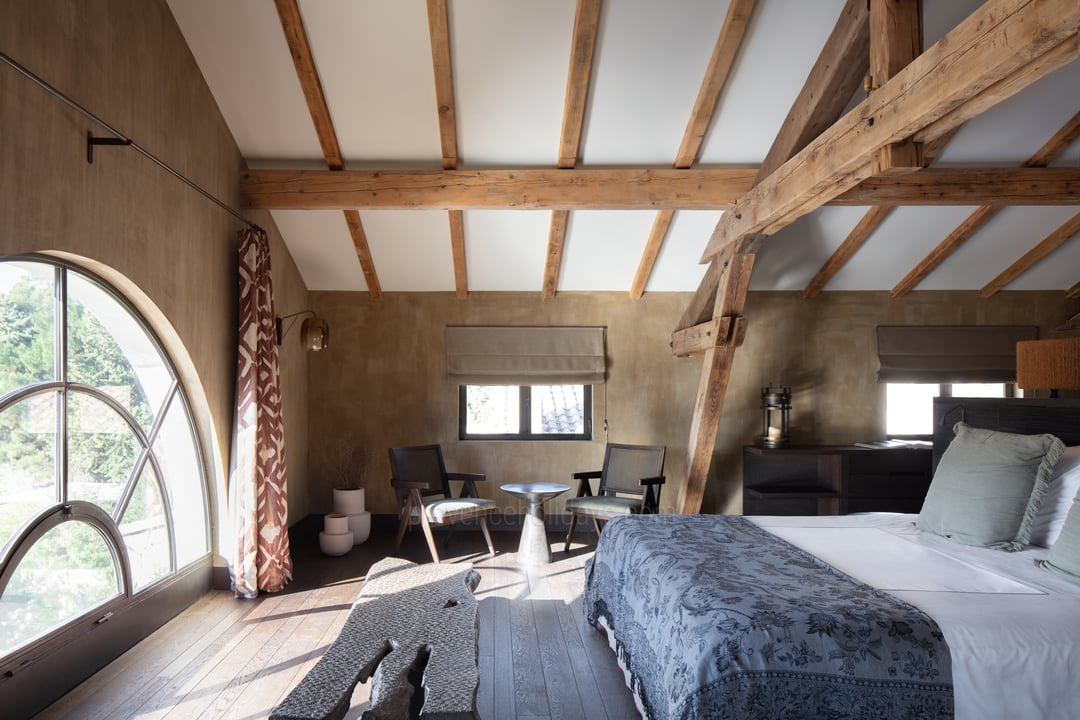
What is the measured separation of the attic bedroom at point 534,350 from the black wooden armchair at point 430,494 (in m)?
0.03

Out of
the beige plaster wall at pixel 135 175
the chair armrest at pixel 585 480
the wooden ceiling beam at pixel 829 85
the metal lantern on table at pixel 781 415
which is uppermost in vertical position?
the wooden ceiling beam at pixel 829 85

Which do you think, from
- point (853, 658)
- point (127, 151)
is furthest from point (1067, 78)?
point (127, 151)

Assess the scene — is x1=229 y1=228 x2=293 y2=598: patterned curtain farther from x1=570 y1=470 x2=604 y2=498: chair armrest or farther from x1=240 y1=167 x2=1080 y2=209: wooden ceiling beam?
x1=570 y1=470 x2=604 y2=498: chair armrest

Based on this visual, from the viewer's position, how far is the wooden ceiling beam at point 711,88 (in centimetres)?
376

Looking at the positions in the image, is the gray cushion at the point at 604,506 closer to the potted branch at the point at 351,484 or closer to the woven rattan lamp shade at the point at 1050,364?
the potted branch at the point at 351,484

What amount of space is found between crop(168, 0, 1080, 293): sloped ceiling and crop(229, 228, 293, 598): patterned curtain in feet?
3.03

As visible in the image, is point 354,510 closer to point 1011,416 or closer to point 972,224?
point 1011,416

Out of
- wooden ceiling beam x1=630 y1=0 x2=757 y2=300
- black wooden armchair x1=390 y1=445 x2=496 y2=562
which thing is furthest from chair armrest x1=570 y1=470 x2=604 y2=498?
wooden ceiling beam x1=630 y1=0 x2=757 y2=300

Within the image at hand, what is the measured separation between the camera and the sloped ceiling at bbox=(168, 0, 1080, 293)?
387 cm

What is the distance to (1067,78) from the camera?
13.6 feet

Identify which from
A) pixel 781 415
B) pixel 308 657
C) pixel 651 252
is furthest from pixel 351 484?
pixel 781 415

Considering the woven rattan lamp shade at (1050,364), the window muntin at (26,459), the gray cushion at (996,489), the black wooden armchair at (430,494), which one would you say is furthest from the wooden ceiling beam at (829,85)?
the window muntin at (26,459)

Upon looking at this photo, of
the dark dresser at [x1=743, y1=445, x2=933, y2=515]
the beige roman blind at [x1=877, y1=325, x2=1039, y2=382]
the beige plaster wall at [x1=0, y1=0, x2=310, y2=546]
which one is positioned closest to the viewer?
the beige plaster wall at [x1=0, y1=0, x2=310, y2=546]

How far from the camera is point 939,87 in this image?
246cm
